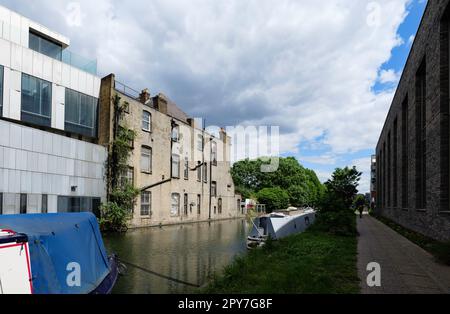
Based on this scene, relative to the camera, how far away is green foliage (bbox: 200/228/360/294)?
5730 mm

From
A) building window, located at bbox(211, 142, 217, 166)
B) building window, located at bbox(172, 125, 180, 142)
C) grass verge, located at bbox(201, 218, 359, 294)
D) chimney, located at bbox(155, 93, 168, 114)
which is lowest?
grass verge, located at bbox(201, 218, 359, 294)

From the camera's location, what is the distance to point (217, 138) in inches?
1414

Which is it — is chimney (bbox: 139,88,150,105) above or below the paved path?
above

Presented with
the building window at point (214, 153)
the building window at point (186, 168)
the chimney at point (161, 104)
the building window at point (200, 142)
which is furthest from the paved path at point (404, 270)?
the building window at point (214, 153)

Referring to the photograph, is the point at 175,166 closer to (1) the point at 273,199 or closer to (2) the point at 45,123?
(2) the point at 45,123

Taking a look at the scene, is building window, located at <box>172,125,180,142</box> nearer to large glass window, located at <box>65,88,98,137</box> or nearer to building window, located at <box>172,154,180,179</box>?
building window, located at <box>172,154,180,179</box>

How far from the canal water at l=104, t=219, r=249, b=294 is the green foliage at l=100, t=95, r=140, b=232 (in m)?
2.89

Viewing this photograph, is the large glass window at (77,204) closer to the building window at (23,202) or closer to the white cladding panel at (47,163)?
the white cladding panel at (47,163)

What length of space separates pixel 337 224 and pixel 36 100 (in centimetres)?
1582

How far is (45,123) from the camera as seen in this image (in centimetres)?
1681

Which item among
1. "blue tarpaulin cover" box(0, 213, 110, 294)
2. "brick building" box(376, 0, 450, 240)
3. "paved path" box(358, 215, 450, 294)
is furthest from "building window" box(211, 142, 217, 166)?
"blue tarpaulin cover" box(0, 213, 110, 294)

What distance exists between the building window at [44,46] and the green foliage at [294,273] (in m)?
16.3

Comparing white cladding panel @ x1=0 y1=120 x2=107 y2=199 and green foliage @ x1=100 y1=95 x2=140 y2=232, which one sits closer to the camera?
white cladding panel @ x1=0 y1=120 x2=107 y2=199
